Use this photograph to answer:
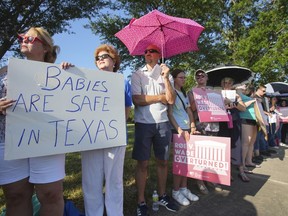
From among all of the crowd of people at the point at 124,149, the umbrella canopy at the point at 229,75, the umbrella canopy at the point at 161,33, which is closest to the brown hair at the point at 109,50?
the crowd of people at the point at 124,149

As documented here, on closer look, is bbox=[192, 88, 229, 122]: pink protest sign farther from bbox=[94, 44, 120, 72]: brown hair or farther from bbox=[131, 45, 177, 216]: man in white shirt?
bbox=[94, 44, 120, 72]: brown hair

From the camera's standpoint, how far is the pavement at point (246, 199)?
124 inches

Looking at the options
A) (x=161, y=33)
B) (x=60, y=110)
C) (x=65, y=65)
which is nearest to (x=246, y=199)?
(x=161, y=33)

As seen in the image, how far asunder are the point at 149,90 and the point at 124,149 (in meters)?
0.81

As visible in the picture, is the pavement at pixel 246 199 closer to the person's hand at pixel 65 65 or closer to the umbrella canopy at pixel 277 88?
the person's hand at pixel 65 65

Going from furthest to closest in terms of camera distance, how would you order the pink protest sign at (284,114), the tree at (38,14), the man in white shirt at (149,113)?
the pink protest sign at (284,114) < the tree at (38,14) < the man in white shirt at (149,113)

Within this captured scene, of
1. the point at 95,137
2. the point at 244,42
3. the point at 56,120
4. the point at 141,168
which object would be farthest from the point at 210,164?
the point at 244,42

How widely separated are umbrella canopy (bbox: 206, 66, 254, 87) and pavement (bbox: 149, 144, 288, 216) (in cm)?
181

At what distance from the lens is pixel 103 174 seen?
8.09ft

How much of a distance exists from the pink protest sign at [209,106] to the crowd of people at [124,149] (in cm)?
15

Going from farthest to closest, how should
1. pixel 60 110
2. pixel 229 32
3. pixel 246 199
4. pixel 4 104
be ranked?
pixel 229 32 → pixel 246 199 → pixel 60 110 → pixel 4 104

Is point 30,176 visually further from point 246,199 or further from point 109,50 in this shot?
point 246,199

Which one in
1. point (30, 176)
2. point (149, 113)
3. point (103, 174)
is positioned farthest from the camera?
point (149, 113)

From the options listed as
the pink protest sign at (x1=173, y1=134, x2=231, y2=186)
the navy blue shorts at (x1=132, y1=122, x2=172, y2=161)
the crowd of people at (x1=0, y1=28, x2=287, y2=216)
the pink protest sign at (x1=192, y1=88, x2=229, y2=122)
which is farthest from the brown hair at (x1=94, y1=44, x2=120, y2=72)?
the pink protest sign at (x1=192, y1=88, x2=229, y2=122)
